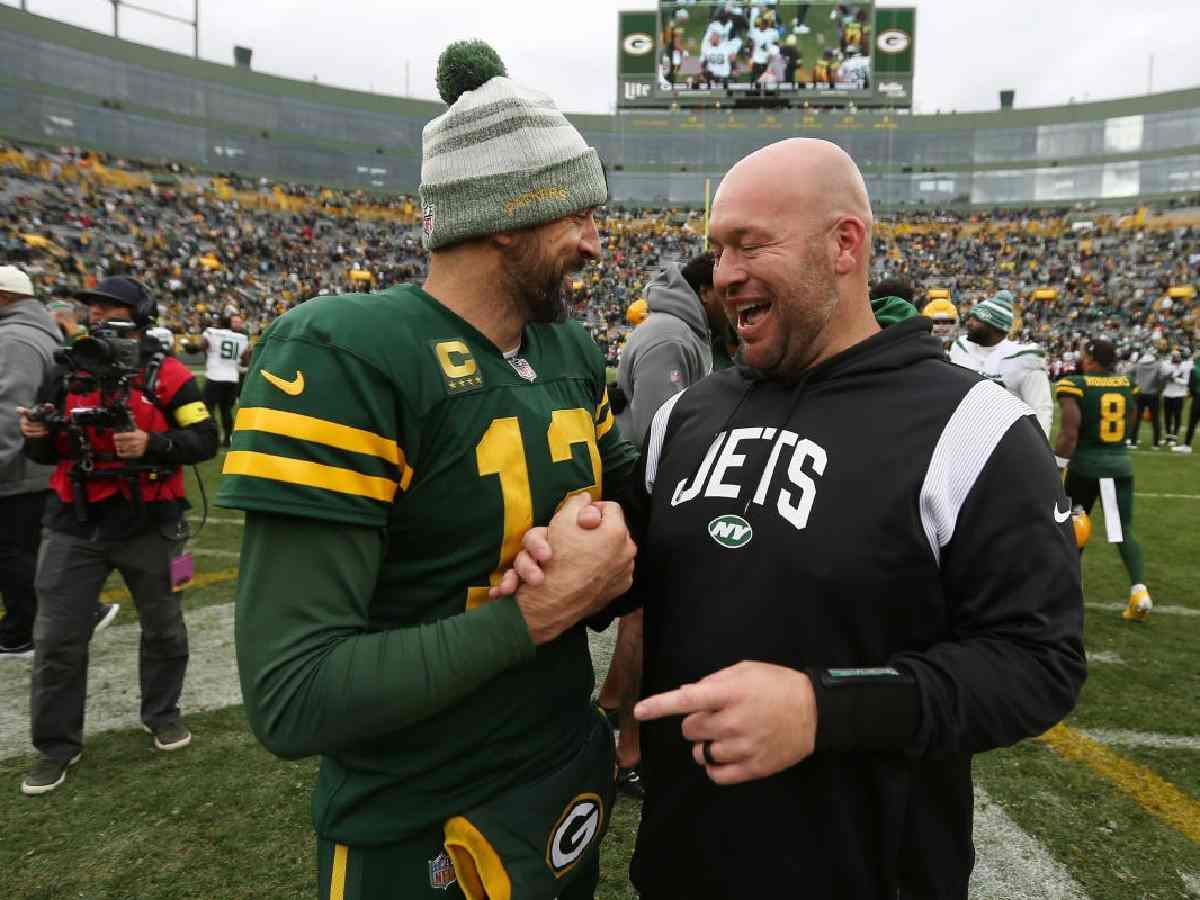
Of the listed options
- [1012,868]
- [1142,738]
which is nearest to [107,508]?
[1012,868]

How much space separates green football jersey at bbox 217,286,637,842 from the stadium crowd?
30522mm

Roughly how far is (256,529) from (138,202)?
51747 mm

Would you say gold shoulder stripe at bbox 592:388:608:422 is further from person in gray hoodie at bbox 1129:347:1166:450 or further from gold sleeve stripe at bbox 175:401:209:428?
person in gray hoodie at bbox 1129:347:1166:450

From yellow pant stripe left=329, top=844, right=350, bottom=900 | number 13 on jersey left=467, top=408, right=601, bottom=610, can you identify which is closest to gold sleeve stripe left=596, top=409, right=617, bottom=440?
number 13 on jersey left=467, top=408, right=601, bottom=610

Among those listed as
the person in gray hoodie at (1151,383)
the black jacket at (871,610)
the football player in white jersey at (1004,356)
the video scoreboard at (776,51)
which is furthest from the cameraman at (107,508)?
the video scoreboard at (776,51)

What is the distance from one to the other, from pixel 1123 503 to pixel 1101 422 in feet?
2.22

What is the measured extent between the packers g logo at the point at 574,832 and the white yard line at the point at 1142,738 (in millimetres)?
3196

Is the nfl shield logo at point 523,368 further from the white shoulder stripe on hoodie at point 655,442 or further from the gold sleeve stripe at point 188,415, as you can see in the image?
the gold sleeve stripe at point 188,415

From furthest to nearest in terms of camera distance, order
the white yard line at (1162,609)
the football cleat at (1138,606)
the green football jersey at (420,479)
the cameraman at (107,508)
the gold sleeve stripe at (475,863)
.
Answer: the white yard line at (1162,609) < the football cleat at (1138,606) < the cameraman at (107,508) < the gold sleeve stripe at (475,863) < the green football jersey at (420,479)

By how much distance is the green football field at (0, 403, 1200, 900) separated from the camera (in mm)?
2730

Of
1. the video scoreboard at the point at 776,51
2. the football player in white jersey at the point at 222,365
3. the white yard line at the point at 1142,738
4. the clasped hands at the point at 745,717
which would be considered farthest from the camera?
the video scoreboard at the point at 776,51

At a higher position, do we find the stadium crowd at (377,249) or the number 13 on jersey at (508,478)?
the stadium crowd at (377,249)

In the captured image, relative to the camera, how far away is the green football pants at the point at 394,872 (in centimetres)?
140

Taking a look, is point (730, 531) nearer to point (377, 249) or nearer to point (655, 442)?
point (655, 442)
